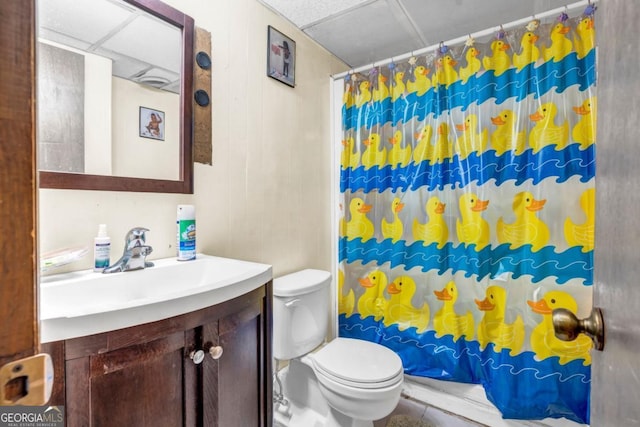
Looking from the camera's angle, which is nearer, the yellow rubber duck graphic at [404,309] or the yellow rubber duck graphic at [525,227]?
the yellow rubber duck graphic at [525,227]

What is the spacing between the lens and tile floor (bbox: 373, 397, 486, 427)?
1.53 m

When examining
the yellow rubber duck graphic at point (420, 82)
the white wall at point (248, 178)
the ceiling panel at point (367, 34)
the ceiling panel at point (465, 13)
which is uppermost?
the ceiling panel at point (367, 34)

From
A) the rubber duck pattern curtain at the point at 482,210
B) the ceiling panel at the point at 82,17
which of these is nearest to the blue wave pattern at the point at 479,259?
the rubber duck pattern curtain at the point at 482,210

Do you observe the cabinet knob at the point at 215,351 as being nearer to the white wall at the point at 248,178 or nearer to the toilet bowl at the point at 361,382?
the white wall at the point at 248,178

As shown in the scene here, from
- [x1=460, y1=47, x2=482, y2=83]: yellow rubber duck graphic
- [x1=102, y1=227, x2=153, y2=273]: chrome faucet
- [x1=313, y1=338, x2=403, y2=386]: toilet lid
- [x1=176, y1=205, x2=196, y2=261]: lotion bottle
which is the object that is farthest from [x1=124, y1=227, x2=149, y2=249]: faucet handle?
[x1=460, y1=47, x2=482, y2=83]: yellow rubber duck graphic

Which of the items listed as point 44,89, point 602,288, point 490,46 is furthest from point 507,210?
point 44,89

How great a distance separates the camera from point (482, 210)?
1.52 metres

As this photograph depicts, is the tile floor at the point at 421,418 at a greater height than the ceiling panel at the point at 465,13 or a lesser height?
lesser

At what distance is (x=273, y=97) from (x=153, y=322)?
128cm

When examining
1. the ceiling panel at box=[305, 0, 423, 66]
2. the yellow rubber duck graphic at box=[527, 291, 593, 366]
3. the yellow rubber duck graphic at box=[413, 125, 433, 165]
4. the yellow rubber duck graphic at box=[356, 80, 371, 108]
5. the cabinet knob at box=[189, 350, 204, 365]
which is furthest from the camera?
the yellow rubber duck graphic at box=[356, 80, 371, 108]

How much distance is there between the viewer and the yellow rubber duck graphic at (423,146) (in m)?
1.66

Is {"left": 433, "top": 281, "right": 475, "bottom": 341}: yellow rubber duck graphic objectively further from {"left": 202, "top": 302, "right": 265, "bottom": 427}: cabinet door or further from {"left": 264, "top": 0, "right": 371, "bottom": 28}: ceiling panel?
{"left": 264, "top": 0, "right": 371, "bottom": 28}: ceiling panel

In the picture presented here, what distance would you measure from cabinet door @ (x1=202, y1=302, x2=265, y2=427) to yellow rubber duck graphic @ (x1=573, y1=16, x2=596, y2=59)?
1.76 m

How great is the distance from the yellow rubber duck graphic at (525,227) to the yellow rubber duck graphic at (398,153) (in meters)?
0.59
